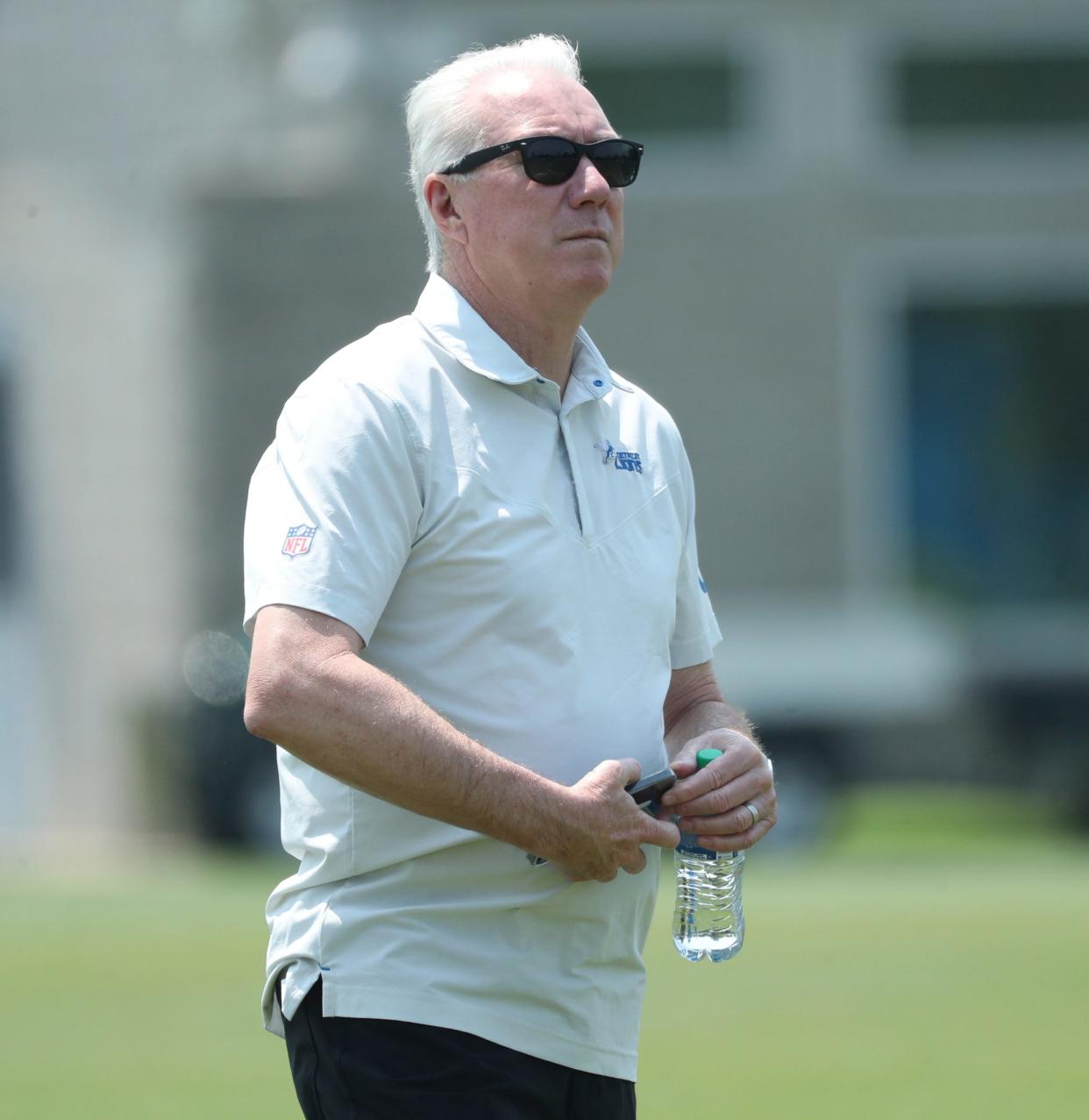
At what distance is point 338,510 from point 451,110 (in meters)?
0.79

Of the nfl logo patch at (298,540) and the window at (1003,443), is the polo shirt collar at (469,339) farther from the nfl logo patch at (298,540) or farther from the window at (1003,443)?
the window at (1003,443)

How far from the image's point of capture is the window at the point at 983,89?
2256cm

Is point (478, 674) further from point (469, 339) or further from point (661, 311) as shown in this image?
point (661, 311)

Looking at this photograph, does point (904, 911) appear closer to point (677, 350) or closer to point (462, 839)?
point (462, 839)

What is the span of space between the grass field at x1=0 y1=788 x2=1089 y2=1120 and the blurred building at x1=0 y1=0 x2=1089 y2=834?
7469mm

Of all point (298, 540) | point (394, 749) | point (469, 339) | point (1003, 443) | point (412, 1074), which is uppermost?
point (1003, 443)

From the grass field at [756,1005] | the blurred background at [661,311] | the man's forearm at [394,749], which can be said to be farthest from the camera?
the blurred background at [661,311]

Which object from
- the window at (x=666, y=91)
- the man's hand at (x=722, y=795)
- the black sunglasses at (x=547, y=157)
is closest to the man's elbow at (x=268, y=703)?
the man's hand at (x=722, y=795)

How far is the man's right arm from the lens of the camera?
286 cm

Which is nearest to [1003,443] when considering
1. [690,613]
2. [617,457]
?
[690,613]

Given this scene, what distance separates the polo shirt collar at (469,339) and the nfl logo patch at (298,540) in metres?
0.40

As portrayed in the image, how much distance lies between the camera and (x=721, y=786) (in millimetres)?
3232

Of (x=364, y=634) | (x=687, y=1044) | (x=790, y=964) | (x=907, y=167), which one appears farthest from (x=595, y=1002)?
(x=907, y=167)

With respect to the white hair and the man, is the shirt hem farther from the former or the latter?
the white hair
